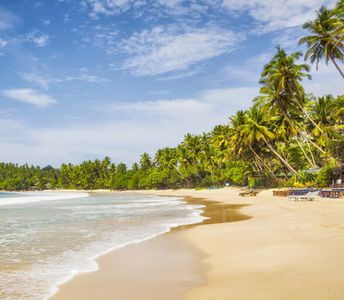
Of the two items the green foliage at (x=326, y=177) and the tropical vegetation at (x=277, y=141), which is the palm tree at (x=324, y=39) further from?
the green foliage at (x=326, y=177)

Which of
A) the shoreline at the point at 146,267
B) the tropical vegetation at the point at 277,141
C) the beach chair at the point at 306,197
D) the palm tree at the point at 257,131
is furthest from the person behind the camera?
the palm tree at the point at 257,131

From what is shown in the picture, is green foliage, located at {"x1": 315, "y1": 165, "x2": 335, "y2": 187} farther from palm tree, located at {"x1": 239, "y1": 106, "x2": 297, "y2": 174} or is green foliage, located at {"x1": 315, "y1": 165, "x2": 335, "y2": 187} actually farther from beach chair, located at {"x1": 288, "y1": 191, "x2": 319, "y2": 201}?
palm tree, located at {"x1": 239, "y1": 106, "x2": 297, "y2": 174}

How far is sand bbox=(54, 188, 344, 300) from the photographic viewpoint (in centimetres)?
548

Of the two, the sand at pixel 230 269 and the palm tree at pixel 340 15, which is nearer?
the sand at pixel 230 269

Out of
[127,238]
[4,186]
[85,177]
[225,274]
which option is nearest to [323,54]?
[127,238]

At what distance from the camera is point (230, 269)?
23.3 feet

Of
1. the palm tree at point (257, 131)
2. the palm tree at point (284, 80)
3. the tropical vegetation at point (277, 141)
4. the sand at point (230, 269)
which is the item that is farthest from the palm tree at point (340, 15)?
the sand at point (230, 269)

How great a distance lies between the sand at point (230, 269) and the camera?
548 centimetres

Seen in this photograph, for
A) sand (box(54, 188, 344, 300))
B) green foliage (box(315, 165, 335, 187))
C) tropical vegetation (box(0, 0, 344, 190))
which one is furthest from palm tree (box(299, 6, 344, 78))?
sand (box(54, 188, 344, 300))

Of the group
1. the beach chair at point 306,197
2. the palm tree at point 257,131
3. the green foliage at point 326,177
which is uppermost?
the palm tree at point 257,131

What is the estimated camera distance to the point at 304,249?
8.29 meters

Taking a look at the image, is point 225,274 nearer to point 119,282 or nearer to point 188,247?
point 119,282

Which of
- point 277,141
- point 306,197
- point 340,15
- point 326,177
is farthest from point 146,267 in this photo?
point 277,141

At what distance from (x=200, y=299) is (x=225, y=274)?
1.64m
